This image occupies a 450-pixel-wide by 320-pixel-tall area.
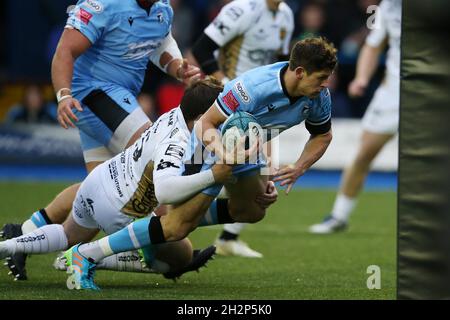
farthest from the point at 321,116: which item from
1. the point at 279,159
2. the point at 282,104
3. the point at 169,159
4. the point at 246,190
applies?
the point at 279,159

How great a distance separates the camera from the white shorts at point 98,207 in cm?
644

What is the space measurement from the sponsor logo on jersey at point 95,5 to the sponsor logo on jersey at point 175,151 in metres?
1.61

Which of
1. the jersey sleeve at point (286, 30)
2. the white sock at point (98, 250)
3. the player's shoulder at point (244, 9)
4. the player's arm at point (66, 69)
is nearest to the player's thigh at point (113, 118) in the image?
the player's arm at point (66, 69)

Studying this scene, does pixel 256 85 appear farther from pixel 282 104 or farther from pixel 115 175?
pixel 115 175

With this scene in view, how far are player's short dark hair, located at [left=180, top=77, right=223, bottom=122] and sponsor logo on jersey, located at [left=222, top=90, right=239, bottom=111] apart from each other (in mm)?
249

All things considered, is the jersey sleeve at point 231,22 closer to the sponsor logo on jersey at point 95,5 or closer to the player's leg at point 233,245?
the player's leg at point 233,245

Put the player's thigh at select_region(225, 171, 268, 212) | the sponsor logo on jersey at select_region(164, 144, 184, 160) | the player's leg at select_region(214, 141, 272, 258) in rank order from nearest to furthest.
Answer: the sponsor logo on jersey at select_region(164, 144, 184, 160) → the player's thigh at select_region(225, 171, 268, 212) → the player's leg at select_region(214, 141, 272, 258)

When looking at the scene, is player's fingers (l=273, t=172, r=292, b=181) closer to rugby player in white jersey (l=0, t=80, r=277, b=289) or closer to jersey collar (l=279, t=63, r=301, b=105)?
rugby player in white jersey (l=0, t=80, r=277, b=289)

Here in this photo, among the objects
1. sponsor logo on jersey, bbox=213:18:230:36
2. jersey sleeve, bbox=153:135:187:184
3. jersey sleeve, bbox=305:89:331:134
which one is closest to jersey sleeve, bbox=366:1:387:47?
sponsor logo on jersey, bbox=213:18:230:36

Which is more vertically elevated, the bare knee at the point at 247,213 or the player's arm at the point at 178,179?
the player's arm at the point at 178,179

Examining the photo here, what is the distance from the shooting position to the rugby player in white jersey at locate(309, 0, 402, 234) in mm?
10383

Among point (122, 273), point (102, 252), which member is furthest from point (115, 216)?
point (122, 273)

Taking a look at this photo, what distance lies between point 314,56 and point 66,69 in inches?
73.9

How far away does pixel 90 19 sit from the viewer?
23.4 ft
